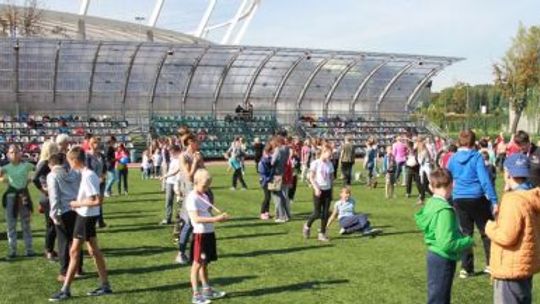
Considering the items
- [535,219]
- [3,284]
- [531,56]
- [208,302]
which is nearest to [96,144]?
[3,284]

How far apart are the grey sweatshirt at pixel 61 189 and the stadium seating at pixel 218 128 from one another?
3224cm

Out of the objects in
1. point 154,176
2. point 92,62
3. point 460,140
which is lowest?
point 154,176

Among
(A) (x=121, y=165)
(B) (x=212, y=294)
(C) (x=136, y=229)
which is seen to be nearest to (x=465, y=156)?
(B) (x=212, y=294)

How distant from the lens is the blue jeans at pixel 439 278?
20.9 ft

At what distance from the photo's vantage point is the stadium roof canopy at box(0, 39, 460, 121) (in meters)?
42.6

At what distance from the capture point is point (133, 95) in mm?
45938

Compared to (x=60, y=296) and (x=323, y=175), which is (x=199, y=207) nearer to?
(x=60, y=296)

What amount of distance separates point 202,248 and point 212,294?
65 centimetres

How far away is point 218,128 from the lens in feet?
147

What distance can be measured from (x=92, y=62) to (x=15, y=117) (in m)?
5.55

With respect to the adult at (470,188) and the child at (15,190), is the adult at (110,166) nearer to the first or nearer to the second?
the child at (15,190)

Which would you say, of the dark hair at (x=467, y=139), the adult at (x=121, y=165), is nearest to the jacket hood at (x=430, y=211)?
the dark hair at (x=467, y=139)

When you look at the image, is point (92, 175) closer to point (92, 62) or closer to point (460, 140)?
point (460, 140)

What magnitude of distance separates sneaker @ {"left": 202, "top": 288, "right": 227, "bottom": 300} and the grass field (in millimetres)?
118
